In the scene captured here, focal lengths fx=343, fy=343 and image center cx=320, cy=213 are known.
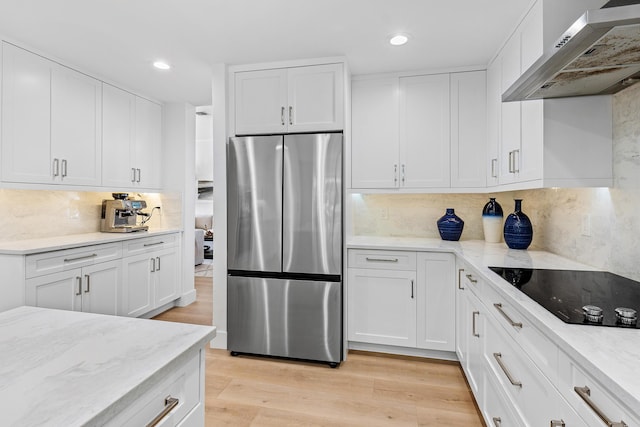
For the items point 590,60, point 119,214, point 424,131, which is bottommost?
point 119,214

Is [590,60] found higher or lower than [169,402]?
higher

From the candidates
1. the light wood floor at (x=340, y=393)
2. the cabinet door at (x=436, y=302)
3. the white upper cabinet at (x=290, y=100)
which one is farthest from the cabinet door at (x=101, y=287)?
the cabinet door at (x=436, y=302)

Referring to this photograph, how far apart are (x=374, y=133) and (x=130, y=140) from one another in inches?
98.9

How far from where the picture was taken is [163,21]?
219 centimetres

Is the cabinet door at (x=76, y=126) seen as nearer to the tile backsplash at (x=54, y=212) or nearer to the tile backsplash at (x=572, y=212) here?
the tile backsplash at (x=54, y=212)

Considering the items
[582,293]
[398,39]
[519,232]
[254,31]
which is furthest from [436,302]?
[254,31]

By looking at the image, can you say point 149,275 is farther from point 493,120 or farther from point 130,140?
point 493,120

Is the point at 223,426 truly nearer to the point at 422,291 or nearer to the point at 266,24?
the point at 422,291

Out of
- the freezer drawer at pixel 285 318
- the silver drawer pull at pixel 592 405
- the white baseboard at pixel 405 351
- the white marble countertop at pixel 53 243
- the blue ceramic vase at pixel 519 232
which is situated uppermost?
the blue ceramic vase at pixel 519 232

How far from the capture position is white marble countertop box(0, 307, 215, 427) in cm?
60

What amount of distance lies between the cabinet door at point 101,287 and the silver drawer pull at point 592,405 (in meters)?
3.22

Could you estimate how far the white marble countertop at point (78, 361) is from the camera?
595 mm

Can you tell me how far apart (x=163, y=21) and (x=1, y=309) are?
7.23 feet

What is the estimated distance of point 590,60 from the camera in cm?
131
